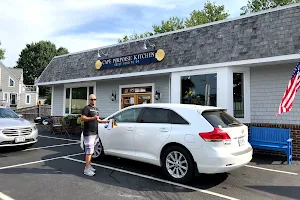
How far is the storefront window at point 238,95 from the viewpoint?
870 cm

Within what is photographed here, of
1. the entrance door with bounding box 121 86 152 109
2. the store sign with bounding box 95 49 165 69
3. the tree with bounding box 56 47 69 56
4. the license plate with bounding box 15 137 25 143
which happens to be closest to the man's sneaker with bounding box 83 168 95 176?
the license plate with bounding box 15 137 25 143

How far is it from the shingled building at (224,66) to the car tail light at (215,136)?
3.78 m

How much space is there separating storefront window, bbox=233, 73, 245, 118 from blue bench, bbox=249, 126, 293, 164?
0.95m

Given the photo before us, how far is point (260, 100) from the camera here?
8562mm

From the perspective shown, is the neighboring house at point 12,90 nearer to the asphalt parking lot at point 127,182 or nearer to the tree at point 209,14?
the tree at point 209,14

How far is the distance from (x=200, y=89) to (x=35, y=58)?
52.3m

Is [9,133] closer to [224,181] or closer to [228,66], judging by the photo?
[224,181]

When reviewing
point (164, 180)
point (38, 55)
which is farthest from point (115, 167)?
point (38, 55)

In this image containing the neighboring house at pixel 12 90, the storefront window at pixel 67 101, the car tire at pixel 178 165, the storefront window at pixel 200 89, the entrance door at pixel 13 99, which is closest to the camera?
the car tire at pixel 178 165

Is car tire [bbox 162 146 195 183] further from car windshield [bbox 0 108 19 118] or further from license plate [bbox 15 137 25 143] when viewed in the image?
car windshield [bbox 0 108 19 118]

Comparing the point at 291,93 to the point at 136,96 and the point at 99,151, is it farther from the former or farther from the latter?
the point at 136,96

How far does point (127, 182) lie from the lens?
5152 mm

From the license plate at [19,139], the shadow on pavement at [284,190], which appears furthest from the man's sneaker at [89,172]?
the license plate at [19,139]

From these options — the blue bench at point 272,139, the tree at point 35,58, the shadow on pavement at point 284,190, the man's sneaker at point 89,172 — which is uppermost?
the tree at point 35,58
